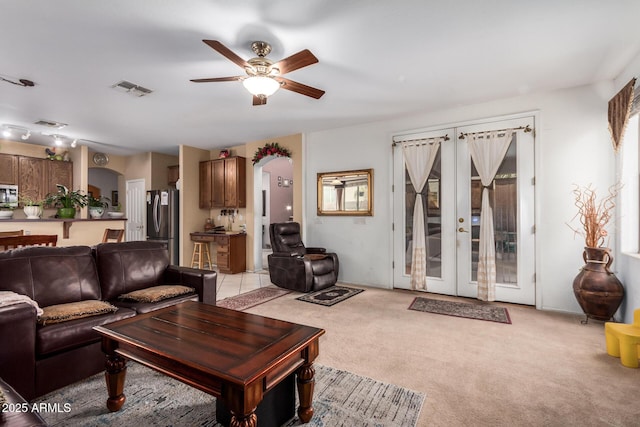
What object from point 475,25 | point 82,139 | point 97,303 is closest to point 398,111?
point 475,25

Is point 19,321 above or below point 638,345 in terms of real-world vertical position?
above

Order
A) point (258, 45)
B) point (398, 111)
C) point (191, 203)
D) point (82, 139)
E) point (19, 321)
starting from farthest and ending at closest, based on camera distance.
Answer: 1. point (191, 203)
2. point (82, 139)
3. point (398, 111)
4. point (258, 45)
5. point (19, 321)

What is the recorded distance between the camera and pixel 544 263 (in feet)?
12.6

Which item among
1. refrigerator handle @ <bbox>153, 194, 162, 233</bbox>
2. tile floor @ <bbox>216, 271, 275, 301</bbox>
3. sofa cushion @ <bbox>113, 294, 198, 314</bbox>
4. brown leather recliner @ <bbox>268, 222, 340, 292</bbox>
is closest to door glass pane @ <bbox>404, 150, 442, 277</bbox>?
brown leather recliner @ <bbox>268, 222, 340, 292</bbox>

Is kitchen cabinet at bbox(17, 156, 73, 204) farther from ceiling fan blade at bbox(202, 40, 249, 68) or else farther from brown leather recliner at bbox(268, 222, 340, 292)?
ceiling fan blade at bbox(202, 40, 249, 68)

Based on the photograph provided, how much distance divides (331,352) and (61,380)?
1.85 metres

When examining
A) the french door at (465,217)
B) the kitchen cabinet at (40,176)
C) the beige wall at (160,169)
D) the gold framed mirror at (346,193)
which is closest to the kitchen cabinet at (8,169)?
the kitchen cabinet at (40,176)

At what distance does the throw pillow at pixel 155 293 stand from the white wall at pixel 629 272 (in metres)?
4.09

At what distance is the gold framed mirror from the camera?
5121mm

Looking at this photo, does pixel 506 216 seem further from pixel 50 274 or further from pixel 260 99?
pixel 50 274

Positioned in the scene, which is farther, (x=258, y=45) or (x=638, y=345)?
(x=258, y=45)

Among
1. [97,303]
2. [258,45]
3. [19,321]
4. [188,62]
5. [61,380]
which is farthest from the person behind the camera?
[188,62]

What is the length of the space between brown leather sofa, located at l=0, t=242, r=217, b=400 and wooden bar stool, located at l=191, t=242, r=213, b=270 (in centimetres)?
343

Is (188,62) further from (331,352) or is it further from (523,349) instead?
(523,349)
